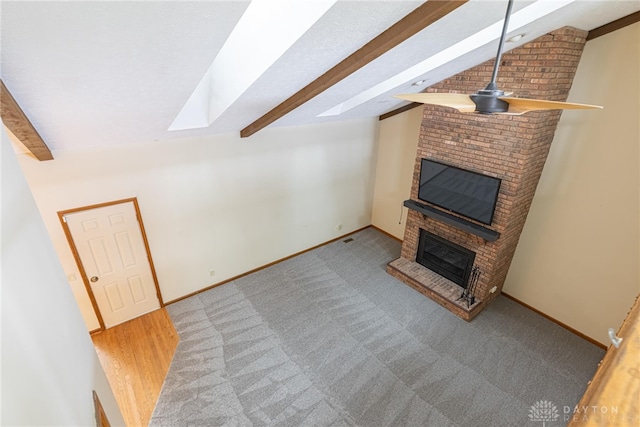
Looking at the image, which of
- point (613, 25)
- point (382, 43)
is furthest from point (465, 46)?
point (613, 25)

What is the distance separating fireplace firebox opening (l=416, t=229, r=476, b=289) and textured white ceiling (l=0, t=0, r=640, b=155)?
2560 mm

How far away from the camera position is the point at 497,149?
399 cm

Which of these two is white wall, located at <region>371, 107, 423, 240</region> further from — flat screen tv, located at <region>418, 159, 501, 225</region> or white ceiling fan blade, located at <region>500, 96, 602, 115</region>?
white ceiling fan blade, located at <region>500, 96, 602, 115</region>

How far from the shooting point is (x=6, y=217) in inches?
44.3

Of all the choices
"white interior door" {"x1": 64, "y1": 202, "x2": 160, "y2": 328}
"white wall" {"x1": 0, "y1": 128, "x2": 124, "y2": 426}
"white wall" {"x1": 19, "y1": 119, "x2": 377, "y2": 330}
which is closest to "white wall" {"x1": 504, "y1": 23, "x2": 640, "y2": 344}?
"white wall" {"x1": 19, "y1": 119, "x2": 377, "y2": 330}

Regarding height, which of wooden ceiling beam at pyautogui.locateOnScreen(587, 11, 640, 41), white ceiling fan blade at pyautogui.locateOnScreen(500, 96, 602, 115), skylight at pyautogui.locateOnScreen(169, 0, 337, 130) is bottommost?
white ceiling fan blade at pyautogui.locateOnScreen(500, 96, 602, 115)

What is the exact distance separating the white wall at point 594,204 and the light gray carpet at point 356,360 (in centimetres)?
54

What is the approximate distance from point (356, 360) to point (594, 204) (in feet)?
11.4

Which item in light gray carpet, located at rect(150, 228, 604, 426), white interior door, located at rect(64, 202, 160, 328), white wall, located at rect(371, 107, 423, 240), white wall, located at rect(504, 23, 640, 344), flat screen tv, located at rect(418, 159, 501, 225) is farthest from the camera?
white wall, located at rect(371, 107, 423, 240)

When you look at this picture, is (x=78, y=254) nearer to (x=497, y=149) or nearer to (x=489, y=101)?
(x=489, y=101)

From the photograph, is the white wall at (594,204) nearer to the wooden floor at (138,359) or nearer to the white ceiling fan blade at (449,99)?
the white ceiling fan blade at (449,99)

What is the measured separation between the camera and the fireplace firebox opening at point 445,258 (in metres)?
4.80

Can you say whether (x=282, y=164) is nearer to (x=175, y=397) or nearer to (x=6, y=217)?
(x=175, y=397)

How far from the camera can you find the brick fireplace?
3484 mm
